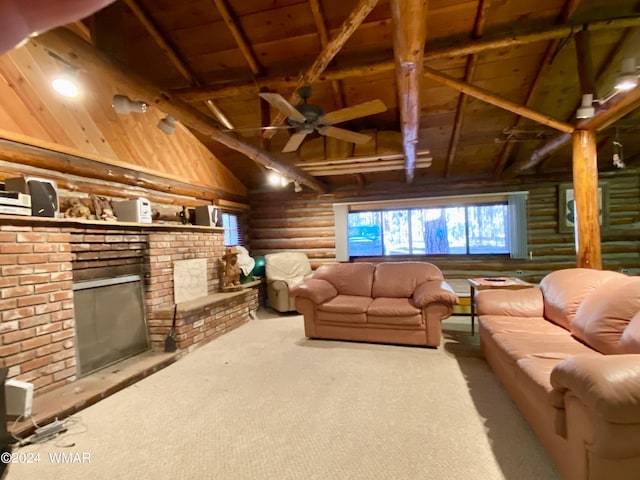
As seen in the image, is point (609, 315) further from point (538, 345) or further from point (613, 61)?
point (613, 61)

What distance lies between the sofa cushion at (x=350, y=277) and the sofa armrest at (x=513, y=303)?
1.54 metres

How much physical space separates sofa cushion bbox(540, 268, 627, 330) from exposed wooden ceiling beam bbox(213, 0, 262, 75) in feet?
12.7

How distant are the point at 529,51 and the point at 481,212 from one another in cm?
307

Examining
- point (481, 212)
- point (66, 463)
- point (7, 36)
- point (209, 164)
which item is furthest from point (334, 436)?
point (481, 212)

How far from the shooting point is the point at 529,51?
3553 millimetres

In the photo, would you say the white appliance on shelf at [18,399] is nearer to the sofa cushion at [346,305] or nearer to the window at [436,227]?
the sofa cushion at [346,305]

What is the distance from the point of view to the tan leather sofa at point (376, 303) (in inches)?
142

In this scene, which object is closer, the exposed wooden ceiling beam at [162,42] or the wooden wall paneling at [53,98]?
the wooden wall paneling at [53,98]

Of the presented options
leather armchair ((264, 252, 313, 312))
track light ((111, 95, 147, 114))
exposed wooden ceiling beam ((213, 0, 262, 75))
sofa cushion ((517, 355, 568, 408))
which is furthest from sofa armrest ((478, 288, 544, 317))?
track light ((111, 95, 147, 114))

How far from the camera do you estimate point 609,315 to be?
219 cm

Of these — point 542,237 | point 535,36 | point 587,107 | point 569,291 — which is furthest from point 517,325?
point 542,237

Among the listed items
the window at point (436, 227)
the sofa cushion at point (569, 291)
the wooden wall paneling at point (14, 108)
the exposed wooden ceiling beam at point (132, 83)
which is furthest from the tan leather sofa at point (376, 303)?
the wooden wall paneling at point (14, 108)

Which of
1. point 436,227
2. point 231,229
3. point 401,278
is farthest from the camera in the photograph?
point 231,229

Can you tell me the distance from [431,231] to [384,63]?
3.74 meters
